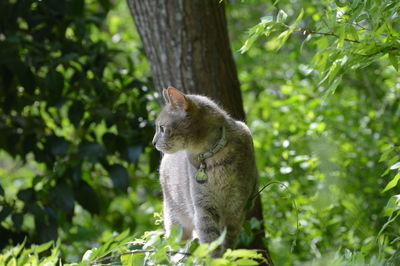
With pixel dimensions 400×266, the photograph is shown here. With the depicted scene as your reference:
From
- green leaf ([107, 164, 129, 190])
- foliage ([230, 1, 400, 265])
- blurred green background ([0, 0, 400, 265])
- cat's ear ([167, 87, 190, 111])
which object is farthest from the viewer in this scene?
green leaf ([107, 164, 129, 190])

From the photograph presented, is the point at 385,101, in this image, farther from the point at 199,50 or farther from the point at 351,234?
the point at 199,50

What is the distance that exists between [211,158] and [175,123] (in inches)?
10.2

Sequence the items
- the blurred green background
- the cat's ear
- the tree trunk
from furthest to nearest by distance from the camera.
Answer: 1. the blurred green background
2. the tree trunk
3. the cat's ear

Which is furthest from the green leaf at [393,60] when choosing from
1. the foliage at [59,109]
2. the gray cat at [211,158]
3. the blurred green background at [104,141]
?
the foliage at [59,109]

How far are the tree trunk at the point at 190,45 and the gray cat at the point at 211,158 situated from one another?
66 centimetres

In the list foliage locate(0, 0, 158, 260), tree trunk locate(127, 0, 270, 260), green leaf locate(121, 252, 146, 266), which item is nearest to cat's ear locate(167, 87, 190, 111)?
tree trunk locate(127, 0, 270, 260)

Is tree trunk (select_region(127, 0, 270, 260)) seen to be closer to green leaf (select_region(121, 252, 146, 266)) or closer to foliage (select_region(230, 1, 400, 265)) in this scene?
foliage (select_region(230, 1, 400, 265))

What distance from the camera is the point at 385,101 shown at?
220 inches

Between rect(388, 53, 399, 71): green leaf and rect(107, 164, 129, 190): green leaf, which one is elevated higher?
rect(388, 53, 399, 71): green leaf

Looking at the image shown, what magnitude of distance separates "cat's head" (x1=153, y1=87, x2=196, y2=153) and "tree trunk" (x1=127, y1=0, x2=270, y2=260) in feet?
2.21

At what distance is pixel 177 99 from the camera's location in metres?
2.71

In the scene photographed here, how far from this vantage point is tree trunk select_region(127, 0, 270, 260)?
3.47m

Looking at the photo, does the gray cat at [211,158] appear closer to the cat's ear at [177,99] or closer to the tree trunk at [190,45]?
the cat's ear at [177,99]

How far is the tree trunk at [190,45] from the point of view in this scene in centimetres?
347
